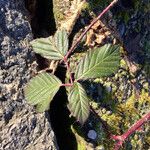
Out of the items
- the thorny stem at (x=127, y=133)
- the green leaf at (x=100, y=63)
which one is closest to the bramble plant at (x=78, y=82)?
the green leaf at (x=100, y=63)

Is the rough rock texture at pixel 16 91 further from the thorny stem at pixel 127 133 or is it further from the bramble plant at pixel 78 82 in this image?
the thorny stem at pixel 127 133

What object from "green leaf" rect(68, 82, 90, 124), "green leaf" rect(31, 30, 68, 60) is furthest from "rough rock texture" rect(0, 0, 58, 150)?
"green leaf" rect(68, 82, 90, 124)

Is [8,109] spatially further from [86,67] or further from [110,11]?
[110,11]

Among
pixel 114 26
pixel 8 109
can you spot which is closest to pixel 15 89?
pixel 8 109

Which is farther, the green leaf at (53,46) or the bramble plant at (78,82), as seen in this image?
the green leaf at (53,46)

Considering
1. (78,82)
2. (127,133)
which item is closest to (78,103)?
(78,82)

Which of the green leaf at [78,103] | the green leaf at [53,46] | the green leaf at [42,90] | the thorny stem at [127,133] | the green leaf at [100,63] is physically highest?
the green leaf at [53,46]
